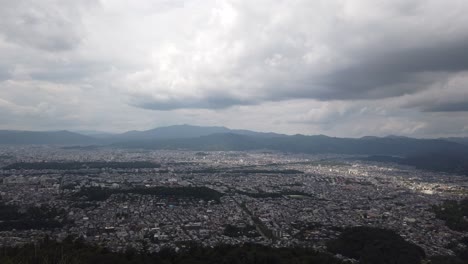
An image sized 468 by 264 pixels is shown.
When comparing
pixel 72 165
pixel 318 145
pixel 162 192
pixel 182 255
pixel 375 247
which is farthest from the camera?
pixel 318 145

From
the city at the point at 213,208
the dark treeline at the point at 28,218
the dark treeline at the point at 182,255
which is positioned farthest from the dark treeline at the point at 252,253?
the dark treeline at the point at 28,218

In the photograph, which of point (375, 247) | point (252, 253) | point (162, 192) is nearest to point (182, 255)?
point (252, 253)

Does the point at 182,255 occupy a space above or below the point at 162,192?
below

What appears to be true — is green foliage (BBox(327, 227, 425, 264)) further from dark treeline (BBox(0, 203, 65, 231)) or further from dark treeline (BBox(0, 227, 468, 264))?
dark treeline (BBox(0, 203, 65, 231))

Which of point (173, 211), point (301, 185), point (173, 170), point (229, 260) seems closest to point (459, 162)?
point (301, 185)

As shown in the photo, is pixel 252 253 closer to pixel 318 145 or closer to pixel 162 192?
pixel 162 192

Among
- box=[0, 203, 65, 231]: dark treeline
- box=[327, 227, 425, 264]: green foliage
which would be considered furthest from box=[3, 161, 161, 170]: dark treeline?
box=[327, 227, 425, 264]: green foliage
